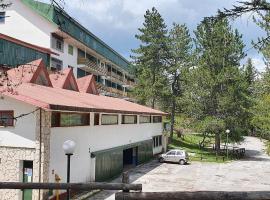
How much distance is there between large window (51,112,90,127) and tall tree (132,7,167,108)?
121 feet

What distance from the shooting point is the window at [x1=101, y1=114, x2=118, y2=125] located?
27.0 meters

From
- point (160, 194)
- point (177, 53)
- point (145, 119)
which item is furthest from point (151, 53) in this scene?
point (160, 194)

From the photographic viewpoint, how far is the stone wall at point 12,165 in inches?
749

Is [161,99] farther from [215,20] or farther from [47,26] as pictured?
[215,20]

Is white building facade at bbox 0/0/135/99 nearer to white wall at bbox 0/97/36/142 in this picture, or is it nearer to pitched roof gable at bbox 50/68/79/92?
pitched roof gable at bbox 50/68/79/92

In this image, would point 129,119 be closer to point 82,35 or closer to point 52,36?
point 52,36

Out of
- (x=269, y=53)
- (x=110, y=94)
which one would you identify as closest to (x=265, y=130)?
(x=269, y=53)

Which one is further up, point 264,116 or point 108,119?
point 264,116

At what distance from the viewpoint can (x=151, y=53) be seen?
61750 mm

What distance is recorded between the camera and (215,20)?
6883 millimetres

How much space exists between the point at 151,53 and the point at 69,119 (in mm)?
41763

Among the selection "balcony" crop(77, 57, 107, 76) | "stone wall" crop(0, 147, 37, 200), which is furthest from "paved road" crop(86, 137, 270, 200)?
"balcony" crop(77, 57, 107, 76)

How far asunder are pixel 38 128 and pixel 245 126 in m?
37.8

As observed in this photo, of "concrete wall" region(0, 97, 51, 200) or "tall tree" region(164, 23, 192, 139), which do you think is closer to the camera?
"concrete wall" region(0, 97, 51, 200)
